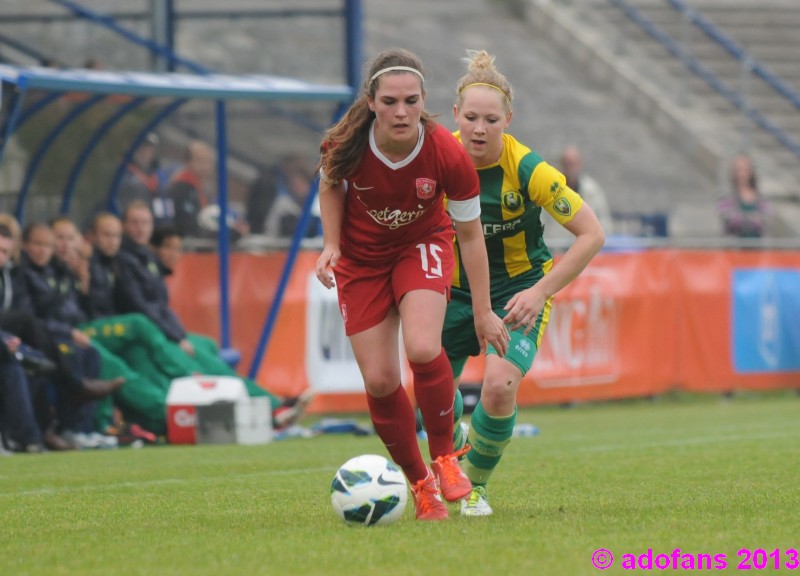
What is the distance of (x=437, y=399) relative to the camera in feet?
20.8

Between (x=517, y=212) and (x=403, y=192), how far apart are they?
839 mm

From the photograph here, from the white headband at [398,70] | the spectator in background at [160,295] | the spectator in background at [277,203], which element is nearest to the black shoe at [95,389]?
the spectator in background at [160,295]

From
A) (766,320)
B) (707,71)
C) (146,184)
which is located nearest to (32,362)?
(146,184)

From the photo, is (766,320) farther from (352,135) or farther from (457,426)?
(352,135)

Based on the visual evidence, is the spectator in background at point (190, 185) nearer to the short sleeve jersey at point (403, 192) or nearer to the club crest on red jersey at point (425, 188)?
the short sleeve jersey at point (403, 192)

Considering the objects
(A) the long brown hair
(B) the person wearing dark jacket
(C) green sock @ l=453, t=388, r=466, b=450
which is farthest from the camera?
(B) the person wearing dark jacket

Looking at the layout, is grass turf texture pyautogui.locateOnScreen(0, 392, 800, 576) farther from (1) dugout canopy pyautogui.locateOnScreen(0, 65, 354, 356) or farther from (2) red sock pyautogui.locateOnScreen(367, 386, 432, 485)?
A: (1) dugout canopy pyautogui.locateOnScreen(0, 65, 354, 356)

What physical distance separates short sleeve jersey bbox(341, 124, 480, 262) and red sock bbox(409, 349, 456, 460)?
0.51 m

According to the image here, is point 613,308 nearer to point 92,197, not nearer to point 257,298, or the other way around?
point 257,298

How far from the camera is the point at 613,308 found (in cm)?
1522

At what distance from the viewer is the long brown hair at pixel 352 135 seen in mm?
6109

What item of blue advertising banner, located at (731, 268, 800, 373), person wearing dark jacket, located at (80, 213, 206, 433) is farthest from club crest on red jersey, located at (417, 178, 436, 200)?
blue advertising banner, located at (731, 268, 800, 373)

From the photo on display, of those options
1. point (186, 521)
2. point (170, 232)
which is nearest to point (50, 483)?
point (186, 521)

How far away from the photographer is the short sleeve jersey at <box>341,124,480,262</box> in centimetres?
613
